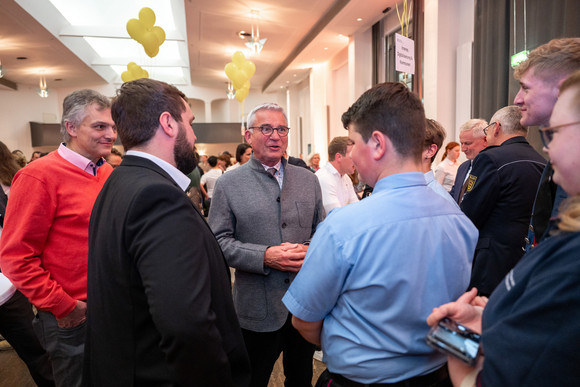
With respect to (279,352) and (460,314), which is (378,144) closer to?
(460,314)

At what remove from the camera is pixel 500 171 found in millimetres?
2102

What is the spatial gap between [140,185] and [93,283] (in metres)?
0.36

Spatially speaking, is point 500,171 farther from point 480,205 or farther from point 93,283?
point 93,283

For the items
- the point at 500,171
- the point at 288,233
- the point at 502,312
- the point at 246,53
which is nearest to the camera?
the point at 502,312

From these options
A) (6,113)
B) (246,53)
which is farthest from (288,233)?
(6,113)

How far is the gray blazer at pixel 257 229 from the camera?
1683 mm

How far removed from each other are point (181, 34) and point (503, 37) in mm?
9051

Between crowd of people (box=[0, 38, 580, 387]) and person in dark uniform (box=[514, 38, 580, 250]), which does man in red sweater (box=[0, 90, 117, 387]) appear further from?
person in dark uniform (box=[514, 38, 580, 250])

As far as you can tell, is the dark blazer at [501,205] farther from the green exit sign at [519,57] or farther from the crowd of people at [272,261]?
the green exit sign at [519,57]

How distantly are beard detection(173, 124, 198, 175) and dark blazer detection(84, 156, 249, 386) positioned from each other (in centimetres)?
12

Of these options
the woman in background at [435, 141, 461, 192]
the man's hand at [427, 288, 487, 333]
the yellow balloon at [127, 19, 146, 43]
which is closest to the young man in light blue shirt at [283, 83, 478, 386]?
the man's hand at [427, 288, 487, 333]

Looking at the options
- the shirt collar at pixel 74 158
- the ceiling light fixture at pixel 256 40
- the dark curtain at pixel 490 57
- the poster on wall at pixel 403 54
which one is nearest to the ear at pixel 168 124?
the shirt collar at pixel 74 158

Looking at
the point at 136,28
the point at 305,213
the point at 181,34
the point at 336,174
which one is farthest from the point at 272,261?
the point at 181,34

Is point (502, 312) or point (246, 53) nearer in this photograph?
point (502, 312)
